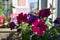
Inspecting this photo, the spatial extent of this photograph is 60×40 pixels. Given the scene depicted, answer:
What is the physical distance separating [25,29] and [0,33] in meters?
0.31

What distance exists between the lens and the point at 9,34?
7.06ft

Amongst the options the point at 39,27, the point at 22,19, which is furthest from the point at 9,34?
the point at 39,27

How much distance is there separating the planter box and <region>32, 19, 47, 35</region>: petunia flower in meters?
0.38

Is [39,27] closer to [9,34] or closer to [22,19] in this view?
[22,19]

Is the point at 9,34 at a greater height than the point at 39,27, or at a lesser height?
lesser

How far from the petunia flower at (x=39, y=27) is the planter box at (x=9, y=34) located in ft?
1.25

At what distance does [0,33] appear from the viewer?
2164 mm

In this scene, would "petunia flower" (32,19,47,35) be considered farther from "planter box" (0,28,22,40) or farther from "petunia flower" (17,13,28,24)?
"planter box" (0,28,22,40)

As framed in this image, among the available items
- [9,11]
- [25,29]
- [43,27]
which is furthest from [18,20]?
[9,11]

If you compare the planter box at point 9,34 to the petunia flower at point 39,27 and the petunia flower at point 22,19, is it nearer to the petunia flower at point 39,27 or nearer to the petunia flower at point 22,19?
the petunia flower at point 22,19

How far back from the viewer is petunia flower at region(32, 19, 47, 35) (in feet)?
5.81

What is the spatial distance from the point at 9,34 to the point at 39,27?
46cm

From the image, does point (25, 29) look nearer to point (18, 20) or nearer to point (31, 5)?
point (18, 20)

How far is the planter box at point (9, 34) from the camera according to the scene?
7.02ft
